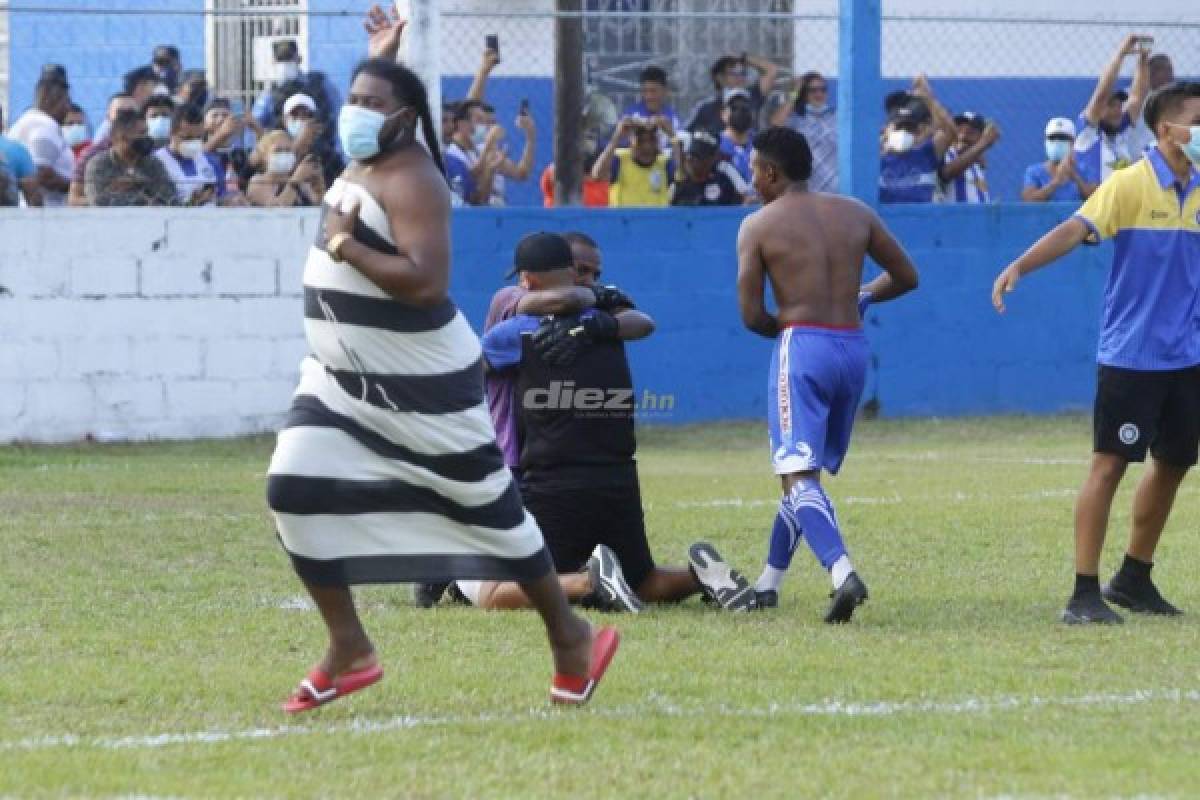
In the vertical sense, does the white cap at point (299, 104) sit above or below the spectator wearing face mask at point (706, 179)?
above

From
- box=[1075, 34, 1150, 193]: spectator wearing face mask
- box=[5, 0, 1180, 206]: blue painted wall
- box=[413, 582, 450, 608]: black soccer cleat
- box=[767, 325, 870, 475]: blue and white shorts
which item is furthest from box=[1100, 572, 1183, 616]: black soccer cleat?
box=[5, 0, 1180, 206]: blue painted wall

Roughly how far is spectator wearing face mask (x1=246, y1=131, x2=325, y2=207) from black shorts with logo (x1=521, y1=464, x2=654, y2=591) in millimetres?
8114

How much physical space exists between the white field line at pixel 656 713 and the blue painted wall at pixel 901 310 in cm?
1051

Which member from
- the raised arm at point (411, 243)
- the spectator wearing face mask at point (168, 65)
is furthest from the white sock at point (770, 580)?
the spectator wearing face mask at point (168, 65)

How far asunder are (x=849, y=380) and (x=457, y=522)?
2.60m

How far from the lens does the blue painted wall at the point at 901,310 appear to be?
18.1 meters

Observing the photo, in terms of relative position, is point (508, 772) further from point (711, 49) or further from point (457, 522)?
point (711, 49)

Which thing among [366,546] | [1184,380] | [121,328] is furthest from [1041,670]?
[121,328]

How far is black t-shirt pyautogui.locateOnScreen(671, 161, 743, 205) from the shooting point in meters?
18.7

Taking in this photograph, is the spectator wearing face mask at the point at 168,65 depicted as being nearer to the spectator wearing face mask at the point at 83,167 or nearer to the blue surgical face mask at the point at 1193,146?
the spectator wearing face mask at the point at 83,167

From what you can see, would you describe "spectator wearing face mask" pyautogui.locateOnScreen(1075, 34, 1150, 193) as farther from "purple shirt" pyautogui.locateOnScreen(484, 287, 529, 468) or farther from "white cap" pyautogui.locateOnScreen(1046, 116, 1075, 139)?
"purple shirt" pyautogui.locateOnScreen(484, 287, 529, 468)

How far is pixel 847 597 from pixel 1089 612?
35.7 inches

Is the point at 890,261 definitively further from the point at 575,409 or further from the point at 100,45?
the point at 100,45

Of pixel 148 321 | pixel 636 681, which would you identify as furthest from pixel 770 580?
pixel 148 321
